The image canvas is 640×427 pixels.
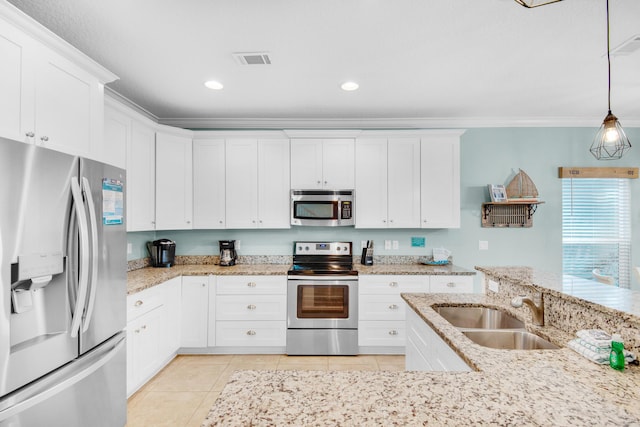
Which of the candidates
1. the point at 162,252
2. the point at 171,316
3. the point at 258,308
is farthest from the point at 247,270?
the point at 162,252

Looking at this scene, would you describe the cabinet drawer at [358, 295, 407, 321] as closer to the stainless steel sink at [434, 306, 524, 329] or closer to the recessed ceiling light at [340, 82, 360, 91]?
the stainless steel sink at [434, 306, 524, 329]

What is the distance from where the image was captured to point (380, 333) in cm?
334

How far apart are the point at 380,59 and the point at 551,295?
1.85 metres

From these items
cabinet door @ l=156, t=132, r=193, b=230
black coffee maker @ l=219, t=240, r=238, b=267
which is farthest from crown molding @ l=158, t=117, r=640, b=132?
black coffee maker @ l=219, t=240, r=238, b=267

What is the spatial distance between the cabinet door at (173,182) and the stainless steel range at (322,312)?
135 cm

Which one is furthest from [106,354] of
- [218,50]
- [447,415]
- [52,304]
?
[218,50]

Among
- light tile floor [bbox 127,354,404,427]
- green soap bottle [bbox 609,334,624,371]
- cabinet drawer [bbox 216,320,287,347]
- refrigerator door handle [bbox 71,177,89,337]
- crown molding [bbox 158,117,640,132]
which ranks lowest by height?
light tile floor [bbox 127,354,404,427]

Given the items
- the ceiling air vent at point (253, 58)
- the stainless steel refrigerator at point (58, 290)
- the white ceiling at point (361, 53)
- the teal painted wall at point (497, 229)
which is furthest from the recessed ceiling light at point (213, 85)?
the teal painted wall at point (497, 229)

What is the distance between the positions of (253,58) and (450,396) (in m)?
2.34

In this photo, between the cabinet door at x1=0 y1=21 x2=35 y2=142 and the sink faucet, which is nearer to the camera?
the cabinet door at x1=0 y1=21 x2=35 y2=142

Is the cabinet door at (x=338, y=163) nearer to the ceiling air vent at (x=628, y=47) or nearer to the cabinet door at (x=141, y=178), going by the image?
the cabinet door at (x=141, y=178)

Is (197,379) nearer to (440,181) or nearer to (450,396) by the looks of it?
(450,396)

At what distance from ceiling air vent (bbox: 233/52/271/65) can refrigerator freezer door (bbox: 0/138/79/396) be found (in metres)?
1.30

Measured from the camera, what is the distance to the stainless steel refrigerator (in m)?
1.31
